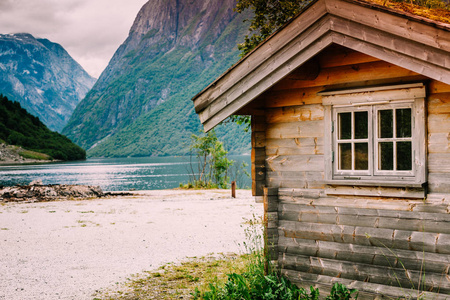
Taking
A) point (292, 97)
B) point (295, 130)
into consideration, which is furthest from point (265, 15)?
Result: point (295, 130)

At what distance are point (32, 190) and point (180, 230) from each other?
1504 centimetres

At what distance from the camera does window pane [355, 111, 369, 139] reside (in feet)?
17.4

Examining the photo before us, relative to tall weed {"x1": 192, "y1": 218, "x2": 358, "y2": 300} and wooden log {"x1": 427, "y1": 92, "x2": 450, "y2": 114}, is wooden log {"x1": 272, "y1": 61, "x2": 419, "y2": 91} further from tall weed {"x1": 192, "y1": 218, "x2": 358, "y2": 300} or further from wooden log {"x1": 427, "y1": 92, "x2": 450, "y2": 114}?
tall weed {"x1": 192, "y1": 218, "x2": 358, "y2": 300}

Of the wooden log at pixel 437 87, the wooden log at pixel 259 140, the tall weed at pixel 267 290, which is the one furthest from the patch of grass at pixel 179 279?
the wooden log at pixel 437 87

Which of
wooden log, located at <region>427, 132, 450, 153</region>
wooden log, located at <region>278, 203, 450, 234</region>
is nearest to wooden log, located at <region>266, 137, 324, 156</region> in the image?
wooden log, located at <region>278, 203, 450, 234</region>

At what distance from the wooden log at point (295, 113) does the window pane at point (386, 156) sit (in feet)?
2.87

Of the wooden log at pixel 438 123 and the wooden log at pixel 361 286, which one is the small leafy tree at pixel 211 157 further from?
the wooden log at pixel 438 123

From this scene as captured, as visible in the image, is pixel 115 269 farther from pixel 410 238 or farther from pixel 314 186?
pixel 410 238

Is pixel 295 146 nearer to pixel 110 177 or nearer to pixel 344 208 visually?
pixel 344 208

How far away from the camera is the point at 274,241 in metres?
6.08

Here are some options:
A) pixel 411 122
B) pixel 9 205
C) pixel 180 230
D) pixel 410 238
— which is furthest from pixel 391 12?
pixel 9 205

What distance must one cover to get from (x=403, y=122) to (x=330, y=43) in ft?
4.03

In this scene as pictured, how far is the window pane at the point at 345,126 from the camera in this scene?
17.8 ft

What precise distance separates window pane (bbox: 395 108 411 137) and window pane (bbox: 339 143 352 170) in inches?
24.7
